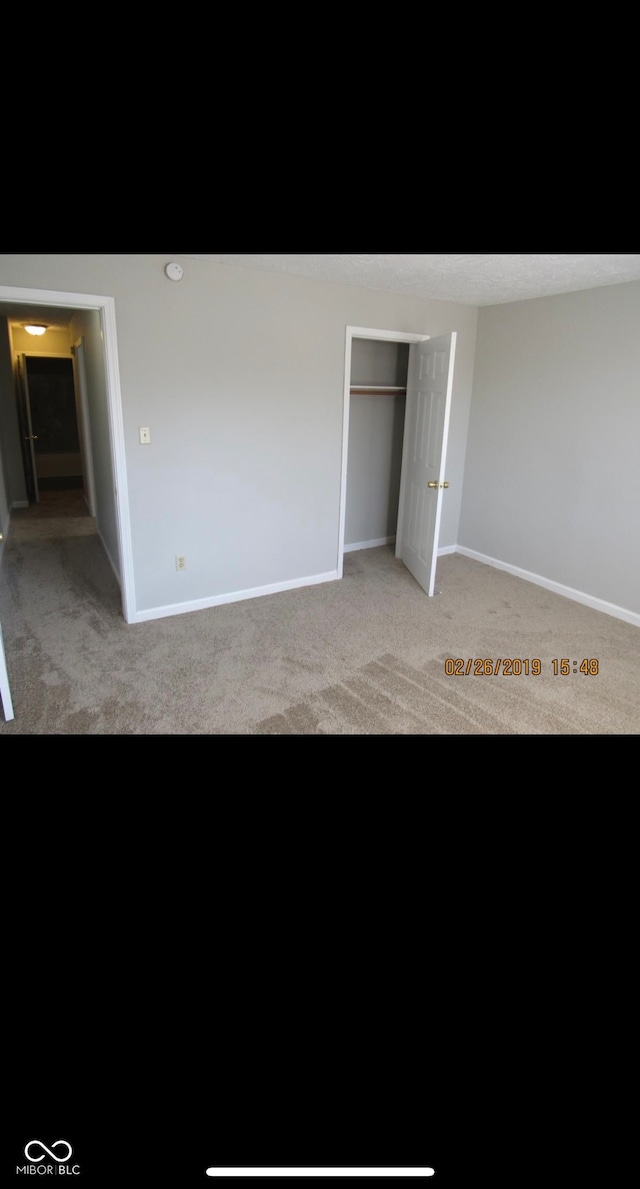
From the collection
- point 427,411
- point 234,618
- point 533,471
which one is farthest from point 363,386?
point 234,618

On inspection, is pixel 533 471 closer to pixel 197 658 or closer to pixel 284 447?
pixel 284 447

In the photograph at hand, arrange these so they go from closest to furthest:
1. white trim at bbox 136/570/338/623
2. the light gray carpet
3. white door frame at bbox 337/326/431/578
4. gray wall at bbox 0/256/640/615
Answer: the light gray carpet
gray wall at bbox 0/256/640/615
white trim at bbox 136/570/338/623
white door frame at bbox 337/326/431/578

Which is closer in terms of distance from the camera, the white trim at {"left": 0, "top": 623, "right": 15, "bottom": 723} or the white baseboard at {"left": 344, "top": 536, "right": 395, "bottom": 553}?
the white trim at {"left": 0, "top": 623, "right": 15, "bottom": 723}

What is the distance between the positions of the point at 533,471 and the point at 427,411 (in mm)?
1004

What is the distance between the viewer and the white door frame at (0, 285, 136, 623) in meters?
2.81

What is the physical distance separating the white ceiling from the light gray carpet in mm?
2122

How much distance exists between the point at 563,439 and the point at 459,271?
150cm

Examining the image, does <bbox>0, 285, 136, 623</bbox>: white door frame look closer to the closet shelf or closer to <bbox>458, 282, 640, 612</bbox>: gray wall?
the closet shelf
